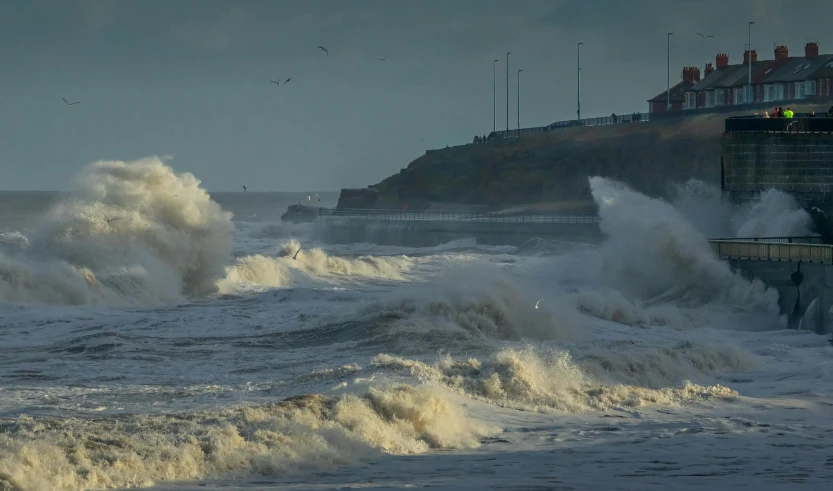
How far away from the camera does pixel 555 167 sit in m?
86.6

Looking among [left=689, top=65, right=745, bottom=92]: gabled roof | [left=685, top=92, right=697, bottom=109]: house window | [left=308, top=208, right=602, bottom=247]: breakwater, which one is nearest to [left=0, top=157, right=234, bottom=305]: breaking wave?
[left=308, top=208, right=602, bottom=247]: breakwater

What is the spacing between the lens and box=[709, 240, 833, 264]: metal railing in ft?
89.2

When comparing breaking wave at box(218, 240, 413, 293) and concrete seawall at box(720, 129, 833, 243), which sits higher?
concrete seawall at box(720, 129, 833, 243)

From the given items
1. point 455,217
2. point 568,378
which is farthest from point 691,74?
point 568,378

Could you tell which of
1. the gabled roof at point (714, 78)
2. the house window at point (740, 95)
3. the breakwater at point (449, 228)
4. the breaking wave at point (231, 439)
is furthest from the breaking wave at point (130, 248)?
the gabled roof at point (714, 78)

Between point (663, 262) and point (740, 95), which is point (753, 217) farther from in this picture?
point (740, 95)

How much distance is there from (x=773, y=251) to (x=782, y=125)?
6466mm

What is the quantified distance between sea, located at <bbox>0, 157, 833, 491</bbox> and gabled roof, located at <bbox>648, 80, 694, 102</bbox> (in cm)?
5196

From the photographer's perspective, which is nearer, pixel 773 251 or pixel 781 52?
pixel 773 251

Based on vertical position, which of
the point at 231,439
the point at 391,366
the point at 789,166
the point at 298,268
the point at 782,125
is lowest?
the point at 231,439

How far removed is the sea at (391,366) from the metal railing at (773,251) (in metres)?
0.49

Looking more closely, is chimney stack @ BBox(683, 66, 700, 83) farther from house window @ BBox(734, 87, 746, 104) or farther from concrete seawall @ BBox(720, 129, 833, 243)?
concrete seawall @ BBox(720, 129, 833, 243)

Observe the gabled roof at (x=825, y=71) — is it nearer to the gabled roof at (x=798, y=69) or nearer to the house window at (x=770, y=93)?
the gabled roof at (x=798, y=69)

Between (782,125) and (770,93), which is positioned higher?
(770,93)
